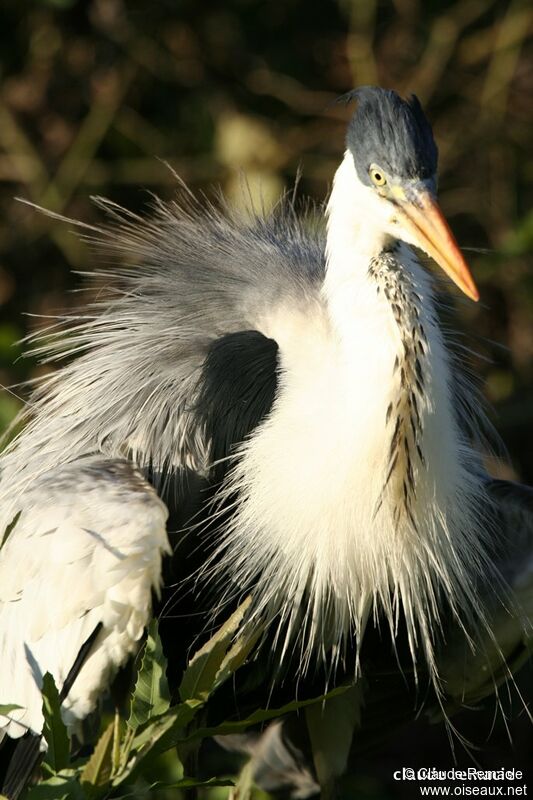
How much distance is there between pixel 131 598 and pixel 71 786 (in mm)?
497

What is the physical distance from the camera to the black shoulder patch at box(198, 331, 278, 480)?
214 centimetres

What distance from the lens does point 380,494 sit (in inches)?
73.9

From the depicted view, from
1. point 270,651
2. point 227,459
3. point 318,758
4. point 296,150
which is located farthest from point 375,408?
point 296,150

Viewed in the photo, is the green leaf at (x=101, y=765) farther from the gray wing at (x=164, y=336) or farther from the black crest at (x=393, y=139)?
the black crest at (x=393, y=139)

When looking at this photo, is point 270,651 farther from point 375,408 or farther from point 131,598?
point 375,408

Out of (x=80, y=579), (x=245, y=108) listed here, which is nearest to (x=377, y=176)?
(x=80, y=579)

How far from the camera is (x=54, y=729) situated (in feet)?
4.65

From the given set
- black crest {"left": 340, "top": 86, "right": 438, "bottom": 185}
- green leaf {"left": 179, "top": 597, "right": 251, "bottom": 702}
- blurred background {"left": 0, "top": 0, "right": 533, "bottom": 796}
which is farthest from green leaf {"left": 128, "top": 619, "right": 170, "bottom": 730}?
blurred background {"left": 0, "top": 0, "right": 533, "bottom": 796}

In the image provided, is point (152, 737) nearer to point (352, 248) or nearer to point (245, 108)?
point (352, 248)

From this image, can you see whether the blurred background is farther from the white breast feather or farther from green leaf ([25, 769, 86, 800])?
green leaf ([25, 769, 86, 800])

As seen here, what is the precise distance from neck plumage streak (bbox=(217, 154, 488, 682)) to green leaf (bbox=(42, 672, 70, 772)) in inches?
24.7

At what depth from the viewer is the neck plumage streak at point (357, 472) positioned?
179cm

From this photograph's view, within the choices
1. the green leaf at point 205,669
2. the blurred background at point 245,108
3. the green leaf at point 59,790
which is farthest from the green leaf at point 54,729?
the blurred background at point 245,108

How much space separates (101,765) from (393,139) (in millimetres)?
992
